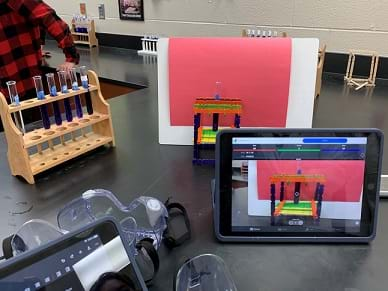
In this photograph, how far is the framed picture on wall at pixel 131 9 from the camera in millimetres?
2256

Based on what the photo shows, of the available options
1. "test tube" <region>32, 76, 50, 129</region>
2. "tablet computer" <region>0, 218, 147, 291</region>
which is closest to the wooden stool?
"test tube" <region>32, 76, 50, 129</region>

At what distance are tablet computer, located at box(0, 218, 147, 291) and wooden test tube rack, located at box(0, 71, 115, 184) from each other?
47cm

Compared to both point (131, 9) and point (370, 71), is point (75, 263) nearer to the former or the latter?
point (370, 71)

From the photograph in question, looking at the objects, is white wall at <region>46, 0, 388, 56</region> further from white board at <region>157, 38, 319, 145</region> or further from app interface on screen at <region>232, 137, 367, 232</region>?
app interface on screen at <region>232, 137, 367, 232</region>

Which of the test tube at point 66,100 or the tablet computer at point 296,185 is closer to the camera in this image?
the tablet computer at point 296,185

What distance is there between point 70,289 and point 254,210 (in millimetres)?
361

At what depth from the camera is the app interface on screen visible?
2.20 feet

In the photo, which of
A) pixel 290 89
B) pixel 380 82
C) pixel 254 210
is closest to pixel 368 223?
pixel 254 210

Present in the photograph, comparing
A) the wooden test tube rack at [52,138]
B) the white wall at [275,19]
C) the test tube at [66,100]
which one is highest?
the white wall at [275,19]

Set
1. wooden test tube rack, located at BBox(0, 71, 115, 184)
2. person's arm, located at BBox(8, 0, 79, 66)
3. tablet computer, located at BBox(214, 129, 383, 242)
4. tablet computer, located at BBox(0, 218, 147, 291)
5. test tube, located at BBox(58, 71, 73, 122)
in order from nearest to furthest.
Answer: tablet computer, located at BBox(0, 218, 147, 291)
tablet computer, located at BBox(214, 129, 383, 242)
wooden test tube rack, located at BBox(0, 71, 115, 184)
test tube, located at BBox(58, 71, 73, 122)
person's arm, located at BBox(8, 0, 79, 66)

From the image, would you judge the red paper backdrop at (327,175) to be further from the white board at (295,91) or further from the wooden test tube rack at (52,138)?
the wooden test tube rack at (52,138)

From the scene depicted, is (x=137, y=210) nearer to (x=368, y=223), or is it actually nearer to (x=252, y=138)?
(x=252, y=138)

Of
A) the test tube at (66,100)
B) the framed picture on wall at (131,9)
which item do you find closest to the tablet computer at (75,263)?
the test tube at (66,100)

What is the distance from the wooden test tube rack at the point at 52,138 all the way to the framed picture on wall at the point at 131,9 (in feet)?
4.52
